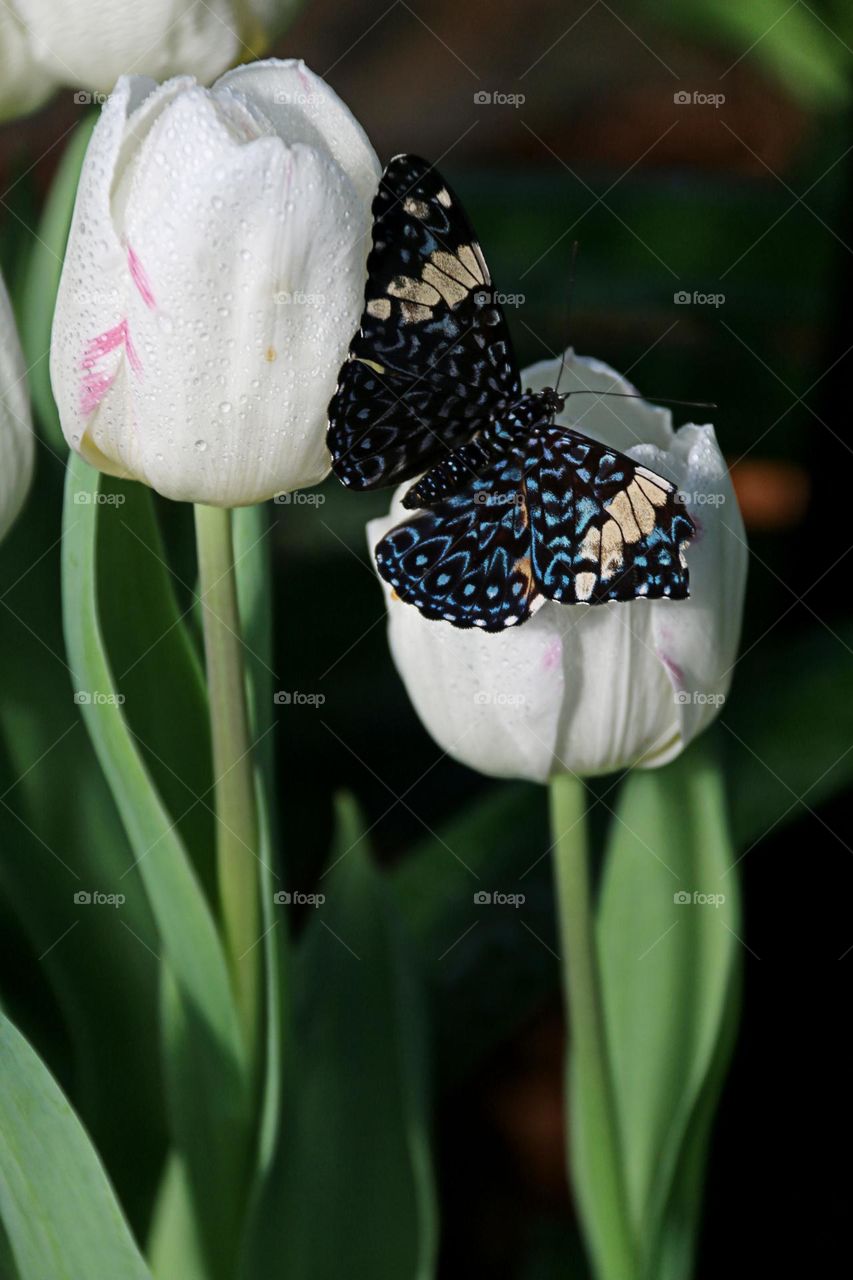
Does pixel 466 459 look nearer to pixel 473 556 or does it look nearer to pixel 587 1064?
pixel 473 556

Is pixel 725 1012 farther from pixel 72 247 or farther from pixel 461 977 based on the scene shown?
pixel 72 247

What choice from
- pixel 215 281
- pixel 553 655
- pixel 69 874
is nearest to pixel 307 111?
pixel 215 281

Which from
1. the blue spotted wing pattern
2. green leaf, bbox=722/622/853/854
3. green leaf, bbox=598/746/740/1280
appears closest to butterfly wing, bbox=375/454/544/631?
→ the blue spotted wing pattern

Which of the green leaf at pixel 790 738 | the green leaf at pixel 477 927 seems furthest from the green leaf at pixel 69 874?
the green leaf at pixel 790 738

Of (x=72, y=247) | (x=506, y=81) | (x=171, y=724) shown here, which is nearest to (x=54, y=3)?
(x=72, y=247)

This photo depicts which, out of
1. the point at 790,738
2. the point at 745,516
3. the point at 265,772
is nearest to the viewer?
the point at 265,772
